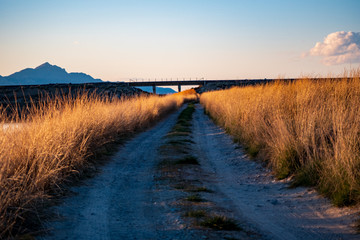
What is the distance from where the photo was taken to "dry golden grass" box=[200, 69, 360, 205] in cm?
486

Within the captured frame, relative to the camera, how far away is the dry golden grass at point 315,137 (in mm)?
4863

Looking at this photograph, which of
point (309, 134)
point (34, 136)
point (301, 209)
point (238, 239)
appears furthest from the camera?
point (309, 134)

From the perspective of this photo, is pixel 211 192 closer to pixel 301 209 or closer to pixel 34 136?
pixel 301 209

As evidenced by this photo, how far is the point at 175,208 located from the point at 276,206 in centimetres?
174

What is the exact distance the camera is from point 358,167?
4.67 metres

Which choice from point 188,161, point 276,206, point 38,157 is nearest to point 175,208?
point 276,206

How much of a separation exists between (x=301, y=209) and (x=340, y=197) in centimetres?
61

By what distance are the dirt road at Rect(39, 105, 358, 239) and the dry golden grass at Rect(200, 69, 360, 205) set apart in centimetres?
32

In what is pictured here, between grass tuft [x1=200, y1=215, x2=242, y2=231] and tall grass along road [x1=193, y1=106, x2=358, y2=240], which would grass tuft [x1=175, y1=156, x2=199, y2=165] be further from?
grass tuft [x1=200, y1=215, x2=242, y2=231]

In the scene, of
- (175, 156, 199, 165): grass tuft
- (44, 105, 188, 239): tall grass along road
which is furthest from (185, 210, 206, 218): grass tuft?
(175, 156, 199, 165): grass tuft

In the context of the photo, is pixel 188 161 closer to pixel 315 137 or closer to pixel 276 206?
pixel 315 137

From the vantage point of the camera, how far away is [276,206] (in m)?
5.18

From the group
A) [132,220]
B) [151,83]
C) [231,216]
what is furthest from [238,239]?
[151,83]

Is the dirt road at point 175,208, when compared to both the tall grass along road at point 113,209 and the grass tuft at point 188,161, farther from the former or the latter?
the grass tuft at point 188,161
